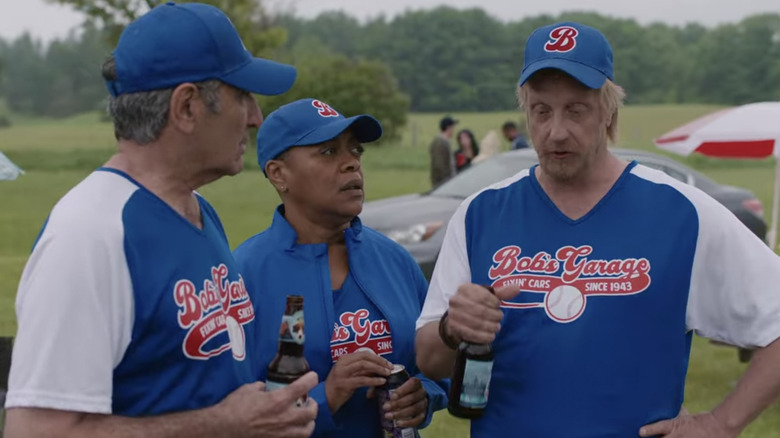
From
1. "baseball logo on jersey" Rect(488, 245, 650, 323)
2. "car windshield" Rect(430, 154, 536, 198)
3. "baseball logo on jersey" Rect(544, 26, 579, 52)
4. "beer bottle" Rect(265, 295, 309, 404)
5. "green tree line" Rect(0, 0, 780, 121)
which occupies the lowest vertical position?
"green tree line" Rect(0, 0, 780, 121)

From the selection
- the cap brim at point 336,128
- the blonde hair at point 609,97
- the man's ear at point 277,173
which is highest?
the blonde hair at point 609,97

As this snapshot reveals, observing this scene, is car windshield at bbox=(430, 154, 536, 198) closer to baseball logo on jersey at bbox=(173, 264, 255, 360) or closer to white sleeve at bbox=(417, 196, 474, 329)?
white sleeve at bbox=(417, 196, 474, 329)

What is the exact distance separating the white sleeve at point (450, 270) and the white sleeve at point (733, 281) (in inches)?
26.5

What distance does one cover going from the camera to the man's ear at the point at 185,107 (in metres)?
2.46

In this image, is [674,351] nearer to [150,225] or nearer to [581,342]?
[581,342]

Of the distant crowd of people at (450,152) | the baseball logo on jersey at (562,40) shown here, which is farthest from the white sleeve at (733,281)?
the distant crowd of people at (450,152)

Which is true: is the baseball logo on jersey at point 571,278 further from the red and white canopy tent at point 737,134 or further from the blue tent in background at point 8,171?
the red and white canopy tent at point 737,134

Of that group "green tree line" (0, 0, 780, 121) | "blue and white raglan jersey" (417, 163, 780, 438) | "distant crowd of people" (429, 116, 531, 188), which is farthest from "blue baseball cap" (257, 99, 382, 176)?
"green tree line" (0, 0, 780, 121)

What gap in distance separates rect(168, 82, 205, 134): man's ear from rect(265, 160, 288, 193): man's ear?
1.11 m

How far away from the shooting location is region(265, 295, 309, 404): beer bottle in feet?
8.55

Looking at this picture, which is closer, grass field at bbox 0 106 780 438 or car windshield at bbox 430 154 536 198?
grass field at bbox 0 106 780 438

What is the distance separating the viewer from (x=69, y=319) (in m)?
2.16

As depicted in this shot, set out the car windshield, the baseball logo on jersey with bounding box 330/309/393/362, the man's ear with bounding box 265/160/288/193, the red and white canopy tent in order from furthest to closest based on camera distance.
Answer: the car windshield → the red and white canopy tent → the man's ear with bounding box 265/160/288/193 → the baseball logo on jersey with bounding box 330/309/393/362

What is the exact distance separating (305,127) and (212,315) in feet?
4.02
